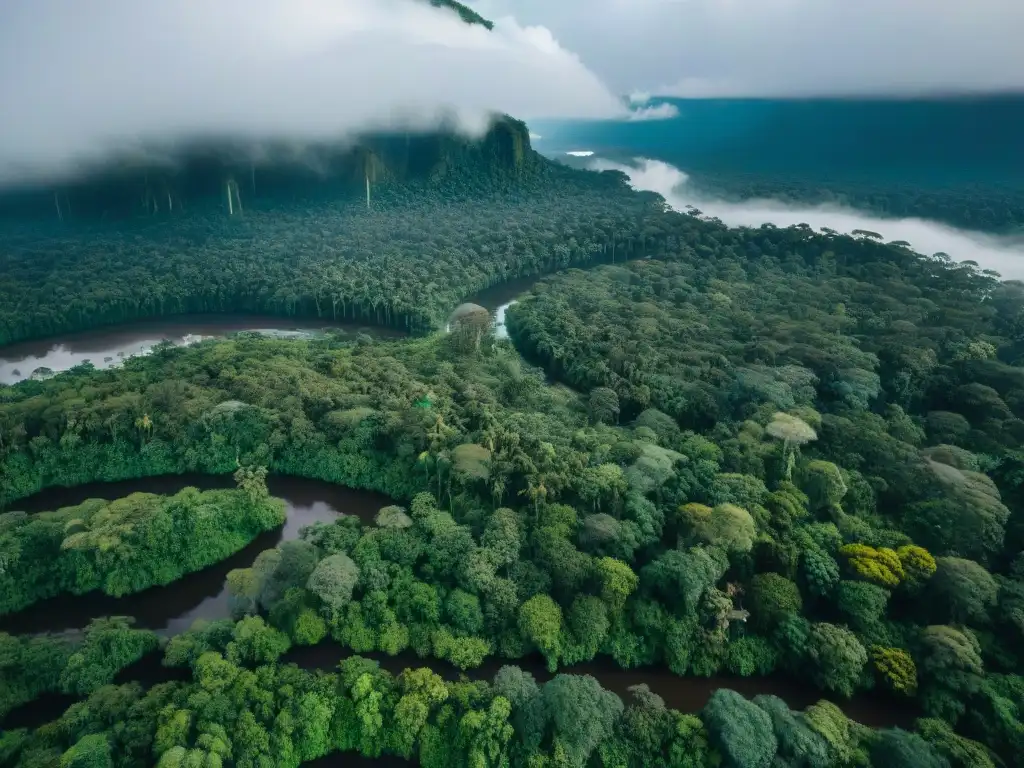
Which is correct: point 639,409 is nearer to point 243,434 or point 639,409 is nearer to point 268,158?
point 243,434

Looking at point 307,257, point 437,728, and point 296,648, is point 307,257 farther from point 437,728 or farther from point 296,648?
point 437,728

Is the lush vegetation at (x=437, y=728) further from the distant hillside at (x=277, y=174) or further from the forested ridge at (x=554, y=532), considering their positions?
the distant hillside at (x=277, y=174)

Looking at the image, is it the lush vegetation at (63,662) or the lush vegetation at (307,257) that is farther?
the lush vegetation at (307,257)

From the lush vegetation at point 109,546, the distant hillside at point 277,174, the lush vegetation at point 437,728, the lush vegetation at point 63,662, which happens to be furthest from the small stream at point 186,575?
the distant hillside at point 277,174

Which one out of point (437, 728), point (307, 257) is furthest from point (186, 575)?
point (307, 257)

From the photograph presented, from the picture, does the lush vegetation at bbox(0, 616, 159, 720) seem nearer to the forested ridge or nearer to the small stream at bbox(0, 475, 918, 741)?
the forested ridge

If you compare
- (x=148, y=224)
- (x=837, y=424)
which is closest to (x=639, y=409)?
(x=837, y=424)
